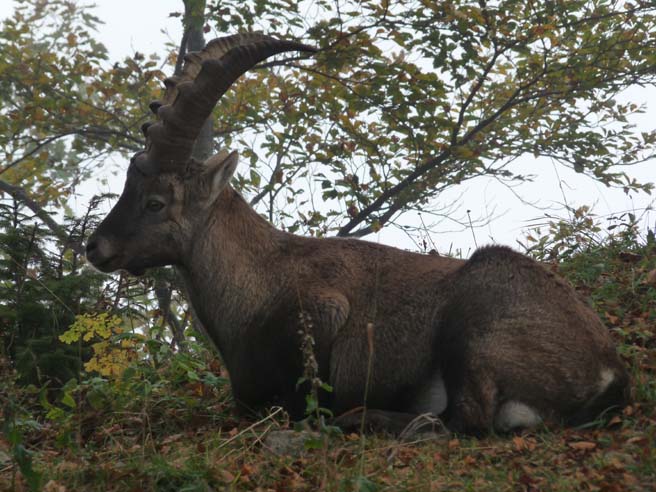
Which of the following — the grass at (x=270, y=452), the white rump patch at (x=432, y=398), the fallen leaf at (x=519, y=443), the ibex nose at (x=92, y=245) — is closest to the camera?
the grass at (x=270, y=452)

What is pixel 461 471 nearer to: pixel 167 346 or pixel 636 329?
pixel 636 329

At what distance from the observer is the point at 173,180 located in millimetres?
6305

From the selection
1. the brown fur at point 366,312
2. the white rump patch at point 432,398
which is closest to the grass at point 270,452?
the brown fur at point 366,312

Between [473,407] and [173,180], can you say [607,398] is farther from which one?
[173,180]

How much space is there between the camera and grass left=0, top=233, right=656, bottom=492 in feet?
13.6

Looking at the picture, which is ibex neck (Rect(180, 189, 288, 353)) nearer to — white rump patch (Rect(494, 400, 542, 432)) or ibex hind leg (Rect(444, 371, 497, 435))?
ibex hind leg (Rect(444, 371, 497, 435))

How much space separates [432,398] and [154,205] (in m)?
2.36

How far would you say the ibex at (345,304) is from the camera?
17.6 ft

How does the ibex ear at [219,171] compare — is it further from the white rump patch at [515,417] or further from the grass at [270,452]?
the white rump patch at [515,417]

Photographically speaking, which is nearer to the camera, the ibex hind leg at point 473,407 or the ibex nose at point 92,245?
the ibex hind leg at point 473,407

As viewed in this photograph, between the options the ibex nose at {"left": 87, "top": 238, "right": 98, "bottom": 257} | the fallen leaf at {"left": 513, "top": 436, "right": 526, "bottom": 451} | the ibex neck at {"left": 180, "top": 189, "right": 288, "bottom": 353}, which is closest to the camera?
the fallen leaf at {"left": 513, "top": 436, "right": 526, "bottom": 451}

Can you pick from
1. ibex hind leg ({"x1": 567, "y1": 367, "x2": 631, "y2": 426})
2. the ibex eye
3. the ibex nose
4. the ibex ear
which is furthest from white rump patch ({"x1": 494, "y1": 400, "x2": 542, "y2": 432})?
the ibex nose

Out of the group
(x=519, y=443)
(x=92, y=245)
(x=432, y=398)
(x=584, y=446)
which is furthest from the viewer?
(x=92, y=245)

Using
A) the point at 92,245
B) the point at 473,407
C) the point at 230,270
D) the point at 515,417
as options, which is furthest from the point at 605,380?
the point at 92,245
